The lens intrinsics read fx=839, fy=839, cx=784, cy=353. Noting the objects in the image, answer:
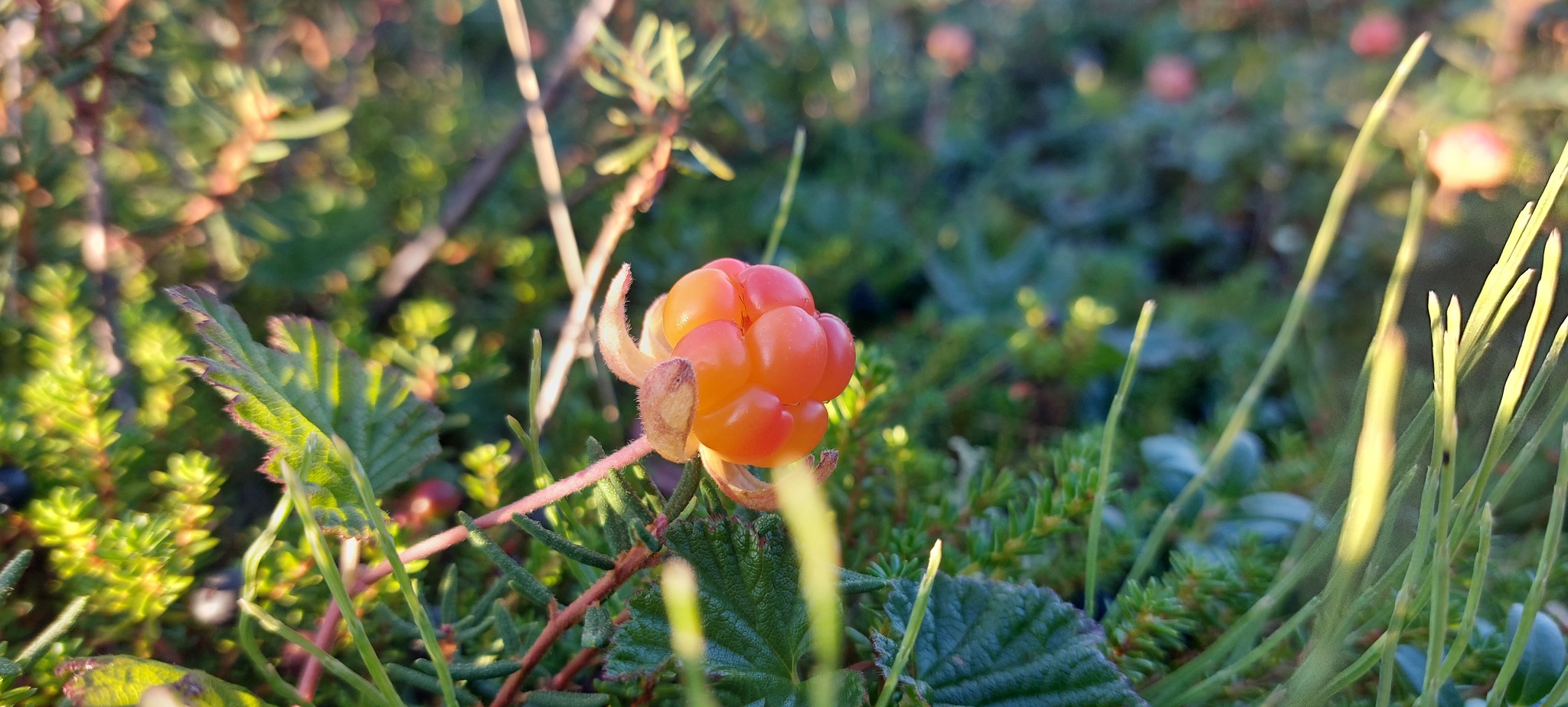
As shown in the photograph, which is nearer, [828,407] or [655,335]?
[655,335]

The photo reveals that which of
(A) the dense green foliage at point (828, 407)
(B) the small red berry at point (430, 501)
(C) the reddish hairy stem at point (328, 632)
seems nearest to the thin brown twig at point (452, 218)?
(A) the dense green foliage at point (828, 407)

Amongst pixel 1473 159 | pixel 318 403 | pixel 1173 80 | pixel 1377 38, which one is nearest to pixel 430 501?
pixel 318 403

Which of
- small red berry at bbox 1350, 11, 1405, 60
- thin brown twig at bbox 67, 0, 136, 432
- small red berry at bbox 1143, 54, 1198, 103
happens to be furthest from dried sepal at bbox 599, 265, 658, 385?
small red berry at bbox 1350, 11, 1405, 60

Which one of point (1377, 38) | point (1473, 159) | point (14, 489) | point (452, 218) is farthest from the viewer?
point (1377, 38)

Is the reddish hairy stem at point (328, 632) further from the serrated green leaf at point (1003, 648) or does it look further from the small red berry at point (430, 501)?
the serrated green leaf at point (1003, 648)

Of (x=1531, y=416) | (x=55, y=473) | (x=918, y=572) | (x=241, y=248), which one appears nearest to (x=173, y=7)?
(x=241, y=248)

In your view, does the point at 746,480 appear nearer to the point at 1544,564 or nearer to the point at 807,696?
the point at 807,696

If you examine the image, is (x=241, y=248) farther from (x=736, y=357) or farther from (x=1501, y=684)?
(x=1501, y=684)

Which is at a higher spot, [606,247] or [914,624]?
[606,247]
